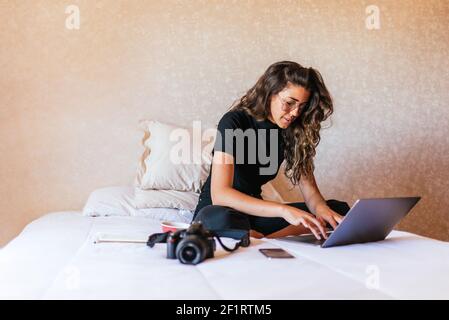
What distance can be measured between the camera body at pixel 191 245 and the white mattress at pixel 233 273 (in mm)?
20

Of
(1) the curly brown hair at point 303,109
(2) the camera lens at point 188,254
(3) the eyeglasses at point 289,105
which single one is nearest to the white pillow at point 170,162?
(1) the curly brown hair at point 303,109

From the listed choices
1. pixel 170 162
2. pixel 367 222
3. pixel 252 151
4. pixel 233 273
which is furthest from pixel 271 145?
pixel 233 273

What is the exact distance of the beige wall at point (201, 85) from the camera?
99.5 inches

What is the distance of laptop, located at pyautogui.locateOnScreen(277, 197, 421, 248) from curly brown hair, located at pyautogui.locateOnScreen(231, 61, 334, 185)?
19.3 inches

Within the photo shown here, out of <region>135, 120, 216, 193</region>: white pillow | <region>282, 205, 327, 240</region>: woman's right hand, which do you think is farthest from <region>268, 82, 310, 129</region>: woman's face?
<region>135, 120, 216, 193</region>: white pillow

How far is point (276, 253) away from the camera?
4.21 ft

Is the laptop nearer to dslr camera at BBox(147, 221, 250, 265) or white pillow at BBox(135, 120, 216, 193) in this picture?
dslr camera at BBox(147, 221, 250, 265)

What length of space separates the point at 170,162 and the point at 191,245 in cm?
121

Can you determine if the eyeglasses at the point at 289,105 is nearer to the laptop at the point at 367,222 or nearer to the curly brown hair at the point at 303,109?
the curly brown hair at the point at 303,109

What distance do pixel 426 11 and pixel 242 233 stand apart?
2.23 metres

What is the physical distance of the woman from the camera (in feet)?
5.76

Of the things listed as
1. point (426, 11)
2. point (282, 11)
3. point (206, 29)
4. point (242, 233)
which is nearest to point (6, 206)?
point (206, 29)

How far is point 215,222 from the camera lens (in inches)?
61.2

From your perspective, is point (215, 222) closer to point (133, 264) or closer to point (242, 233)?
point (242, 233)
